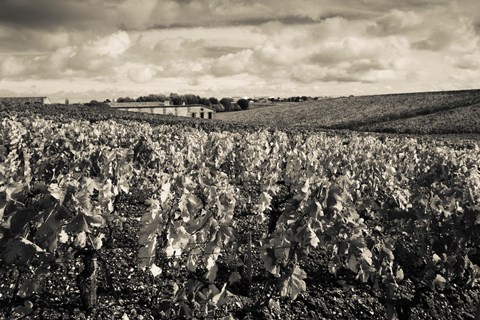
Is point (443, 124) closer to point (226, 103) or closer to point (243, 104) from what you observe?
point (243, 104)

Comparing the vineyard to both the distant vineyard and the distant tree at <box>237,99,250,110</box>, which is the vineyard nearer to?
the distant vineyard

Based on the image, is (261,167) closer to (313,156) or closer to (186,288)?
(313,156)

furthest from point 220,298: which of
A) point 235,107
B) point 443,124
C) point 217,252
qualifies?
point 235,107

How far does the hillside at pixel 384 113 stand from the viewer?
4394 cm

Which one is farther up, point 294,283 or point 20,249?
point 20,249

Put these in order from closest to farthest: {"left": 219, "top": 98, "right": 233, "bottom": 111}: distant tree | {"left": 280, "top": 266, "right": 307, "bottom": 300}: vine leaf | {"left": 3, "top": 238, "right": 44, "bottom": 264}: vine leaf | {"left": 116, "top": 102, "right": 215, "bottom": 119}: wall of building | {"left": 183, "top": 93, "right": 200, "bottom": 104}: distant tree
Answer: {"left": 3, "top": 238, "right": 44, "bottom": 264}: vine leaf < {"left": 280, "top": 266, "right": 307, "bottom": 300}: vine leaf < {"left": 116, "top": 102, "right": 215, "bottom": 119}: wall of building < {"left": 219, "top": 98, "right": 233, "bottom": 111}: distant tree < {"left": 183, "top": 93, "right": 200, "bottom": 104}: distant tree

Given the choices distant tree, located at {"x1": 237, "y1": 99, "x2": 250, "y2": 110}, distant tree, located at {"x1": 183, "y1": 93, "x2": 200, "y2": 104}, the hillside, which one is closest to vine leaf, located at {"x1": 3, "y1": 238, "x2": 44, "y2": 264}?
the hillside

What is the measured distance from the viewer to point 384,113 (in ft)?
185

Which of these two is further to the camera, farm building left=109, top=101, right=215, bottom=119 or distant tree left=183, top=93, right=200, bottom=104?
distant tree left=183, top=93, right=200, bottom=104

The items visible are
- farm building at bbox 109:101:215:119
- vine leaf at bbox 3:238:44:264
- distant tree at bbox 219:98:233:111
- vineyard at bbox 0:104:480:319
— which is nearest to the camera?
vine leaf at bbox 3:238:44:264

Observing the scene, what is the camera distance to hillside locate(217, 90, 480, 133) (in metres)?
43.9

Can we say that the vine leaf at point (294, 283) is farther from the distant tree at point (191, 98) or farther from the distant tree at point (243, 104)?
the distant tree at point (191, 98)

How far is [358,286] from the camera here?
20.3 feet

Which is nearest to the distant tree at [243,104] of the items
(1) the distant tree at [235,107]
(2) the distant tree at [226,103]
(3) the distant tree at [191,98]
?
(1) the distant tree at [235,107]
